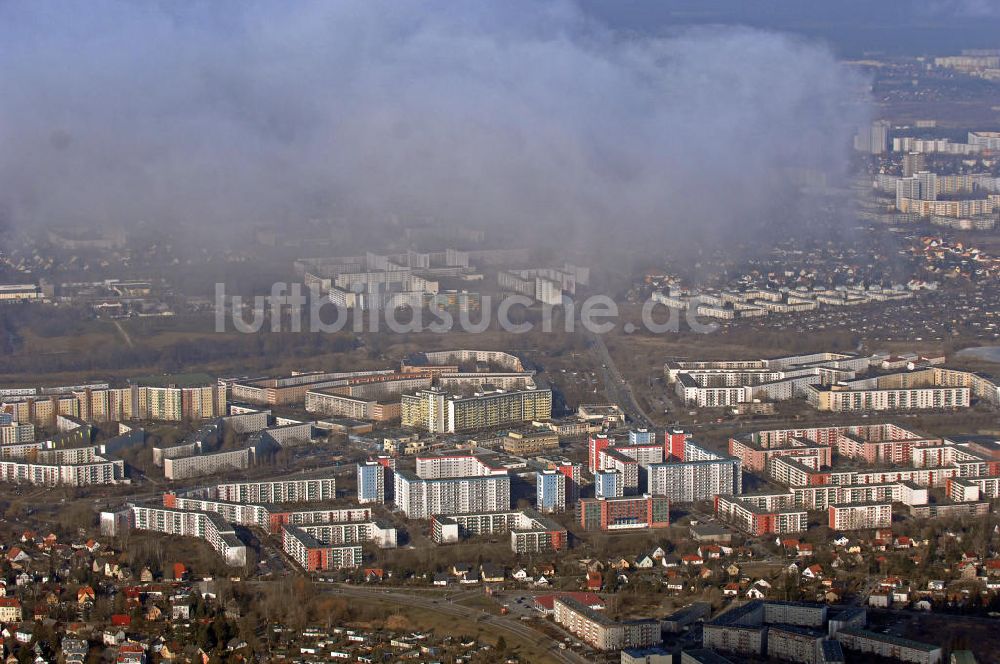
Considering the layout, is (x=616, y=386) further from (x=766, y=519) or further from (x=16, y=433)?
(x=16, y=433)

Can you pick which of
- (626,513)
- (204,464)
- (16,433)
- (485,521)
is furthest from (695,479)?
(16,433)

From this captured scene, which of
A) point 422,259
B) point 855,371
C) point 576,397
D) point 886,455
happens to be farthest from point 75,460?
point 422,259

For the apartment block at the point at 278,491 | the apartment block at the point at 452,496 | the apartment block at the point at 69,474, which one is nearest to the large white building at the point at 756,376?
the apartment block at the point at 452,496

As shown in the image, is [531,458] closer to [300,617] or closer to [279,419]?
[279,419]

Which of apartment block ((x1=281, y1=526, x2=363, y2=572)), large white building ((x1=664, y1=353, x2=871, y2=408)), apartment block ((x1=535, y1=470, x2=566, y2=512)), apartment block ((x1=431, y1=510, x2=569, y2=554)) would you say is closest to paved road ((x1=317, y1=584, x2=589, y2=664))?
apartment block ((x1=281, y1=526, x2=363, y2=572))

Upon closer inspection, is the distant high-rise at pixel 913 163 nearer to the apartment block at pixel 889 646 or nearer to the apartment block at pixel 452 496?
the apartment block at pixel 452 496
